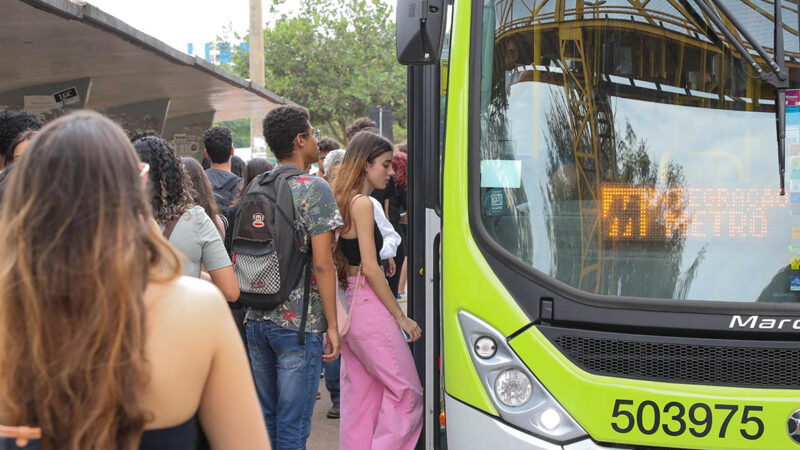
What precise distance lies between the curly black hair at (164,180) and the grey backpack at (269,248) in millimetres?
449

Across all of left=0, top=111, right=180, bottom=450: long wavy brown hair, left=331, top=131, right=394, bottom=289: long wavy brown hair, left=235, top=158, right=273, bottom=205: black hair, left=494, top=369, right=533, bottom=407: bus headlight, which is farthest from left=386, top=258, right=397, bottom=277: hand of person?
left=0, top=111, right=180, bottom=450: long wavy brown hair

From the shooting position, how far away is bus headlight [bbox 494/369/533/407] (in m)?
3.27

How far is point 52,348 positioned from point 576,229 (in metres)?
2.31

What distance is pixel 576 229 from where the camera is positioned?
3408 mm

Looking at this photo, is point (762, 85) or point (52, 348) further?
point (762, 85)

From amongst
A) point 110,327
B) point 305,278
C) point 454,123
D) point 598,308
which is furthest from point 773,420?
point 110,327

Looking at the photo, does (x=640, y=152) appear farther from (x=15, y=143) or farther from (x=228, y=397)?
(x=15, y=143)

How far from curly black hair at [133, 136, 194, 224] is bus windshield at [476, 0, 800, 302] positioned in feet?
4.23

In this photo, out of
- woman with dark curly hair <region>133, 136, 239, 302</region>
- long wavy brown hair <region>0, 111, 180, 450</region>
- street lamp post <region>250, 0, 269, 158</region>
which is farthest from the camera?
street lamp post <region>250, 0, 269, 158</region>

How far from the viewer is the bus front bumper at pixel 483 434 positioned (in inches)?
126

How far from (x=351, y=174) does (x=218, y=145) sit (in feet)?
5.74

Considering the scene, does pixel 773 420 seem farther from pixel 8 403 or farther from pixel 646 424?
pixel 8 403

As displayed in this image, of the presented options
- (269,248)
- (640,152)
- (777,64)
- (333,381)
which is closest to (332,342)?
(269,248)

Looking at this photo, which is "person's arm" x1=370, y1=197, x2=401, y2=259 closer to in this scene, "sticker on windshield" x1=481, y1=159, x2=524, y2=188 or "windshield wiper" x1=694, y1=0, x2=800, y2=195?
"sticker on windshield" x1=481, y1=159, x2=524, y2=188
